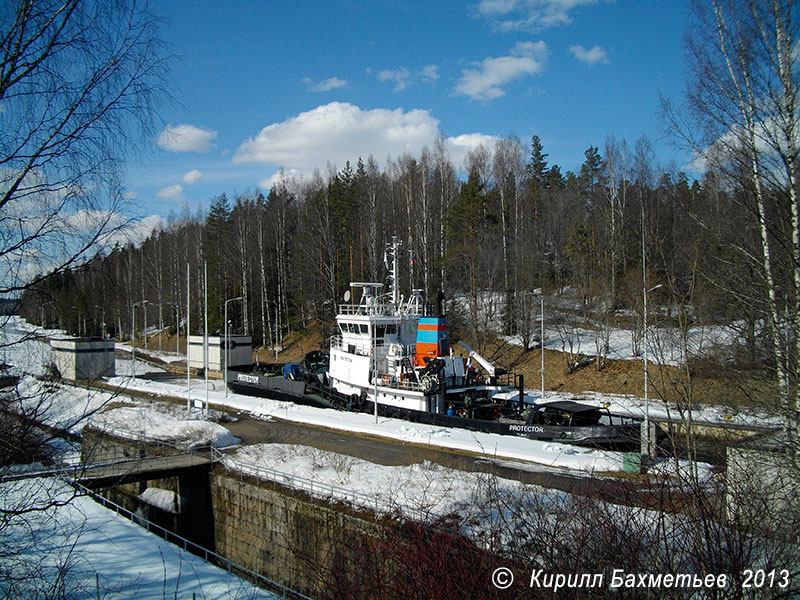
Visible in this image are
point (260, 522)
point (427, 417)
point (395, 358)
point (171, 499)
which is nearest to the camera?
point (260, 522)

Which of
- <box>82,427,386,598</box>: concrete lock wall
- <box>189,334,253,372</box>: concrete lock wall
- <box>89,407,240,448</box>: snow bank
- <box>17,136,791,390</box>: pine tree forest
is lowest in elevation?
<box>82,427,386,598</box>: concrete lock wall

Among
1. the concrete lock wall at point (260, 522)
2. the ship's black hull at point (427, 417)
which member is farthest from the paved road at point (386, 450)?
the concrete lock wall at point (260, 522)

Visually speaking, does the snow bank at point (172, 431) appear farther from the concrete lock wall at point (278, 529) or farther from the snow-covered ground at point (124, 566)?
the snow-covered ground at point (124, 566)

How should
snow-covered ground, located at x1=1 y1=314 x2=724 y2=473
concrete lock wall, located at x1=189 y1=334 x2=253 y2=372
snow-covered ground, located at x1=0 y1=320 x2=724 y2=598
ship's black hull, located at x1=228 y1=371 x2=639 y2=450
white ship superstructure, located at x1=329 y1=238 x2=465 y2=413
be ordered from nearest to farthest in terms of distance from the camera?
snow-covered ground, located at x1=0 y1=320 x2=724 y2=598, snow-covered ground, located at x1=1 y1=314 x2=724 y2=473, ship's black hull, located at x1=228 y1=371 x2=639 y2=450, white ship superstructure, located at x1=329 y1=238 x2=465 y2=413, concrete lock wall, located at x1=189 y1=334 x2=253 y2=372

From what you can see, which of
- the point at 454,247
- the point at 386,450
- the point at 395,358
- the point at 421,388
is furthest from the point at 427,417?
the point at 454,247

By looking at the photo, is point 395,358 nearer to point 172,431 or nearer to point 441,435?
point 441,435

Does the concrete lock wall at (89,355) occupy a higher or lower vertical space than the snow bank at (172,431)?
higher

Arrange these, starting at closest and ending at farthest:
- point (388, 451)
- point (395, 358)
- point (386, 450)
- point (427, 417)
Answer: point (388, 451), point (386, 450), point (427, 417), point (395, 358)

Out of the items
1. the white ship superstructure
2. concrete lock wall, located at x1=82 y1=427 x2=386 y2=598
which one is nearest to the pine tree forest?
the white ship superstructure

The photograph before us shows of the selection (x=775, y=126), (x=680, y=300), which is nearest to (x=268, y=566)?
(x=680, y=300)

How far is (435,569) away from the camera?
5281mm

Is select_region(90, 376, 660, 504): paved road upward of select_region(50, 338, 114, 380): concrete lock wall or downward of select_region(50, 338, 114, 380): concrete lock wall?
downward

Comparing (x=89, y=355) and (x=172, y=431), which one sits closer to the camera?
(x=172, y=431)

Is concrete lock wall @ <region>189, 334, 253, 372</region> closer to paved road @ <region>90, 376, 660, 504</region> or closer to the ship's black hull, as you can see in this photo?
the ship's black hull
